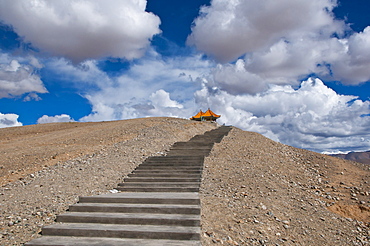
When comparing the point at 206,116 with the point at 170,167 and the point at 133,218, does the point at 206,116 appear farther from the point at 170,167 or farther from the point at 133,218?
the point at 133,218

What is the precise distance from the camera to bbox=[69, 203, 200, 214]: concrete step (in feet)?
18.4

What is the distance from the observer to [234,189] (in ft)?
23.4

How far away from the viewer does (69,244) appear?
463cm

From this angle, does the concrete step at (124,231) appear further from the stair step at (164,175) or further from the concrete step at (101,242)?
the stair step at (164,175)

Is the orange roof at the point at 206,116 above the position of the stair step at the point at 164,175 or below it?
above

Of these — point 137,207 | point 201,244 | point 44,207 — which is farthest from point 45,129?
point 201,244

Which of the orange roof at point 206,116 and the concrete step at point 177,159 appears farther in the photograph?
the orange roof at point 206,116

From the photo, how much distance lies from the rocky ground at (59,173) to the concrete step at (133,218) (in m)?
0.55

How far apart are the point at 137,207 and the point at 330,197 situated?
6220mm

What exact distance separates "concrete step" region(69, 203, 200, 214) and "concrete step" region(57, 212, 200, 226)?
138 millimetres

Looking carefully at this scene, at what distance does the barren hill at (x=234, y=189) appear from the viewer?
5.29 meters

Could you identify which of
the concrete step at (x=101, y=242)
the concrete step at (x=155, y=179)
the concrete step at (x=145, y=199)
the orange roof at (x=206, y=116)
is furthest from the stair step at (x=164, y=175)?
the orange roof at (x=206, y=116)

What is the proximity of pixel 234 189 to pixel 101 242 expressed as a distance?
151 inches

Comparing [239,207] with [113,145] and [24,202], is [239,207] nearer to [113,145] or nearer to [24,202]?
[24,202]
